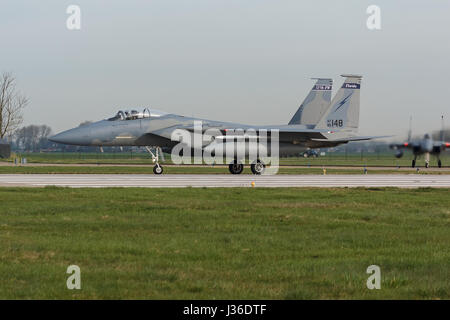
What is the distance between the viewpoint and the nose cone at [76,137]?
3534 cm

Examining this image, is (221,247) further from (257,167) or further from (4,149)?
(4,149)

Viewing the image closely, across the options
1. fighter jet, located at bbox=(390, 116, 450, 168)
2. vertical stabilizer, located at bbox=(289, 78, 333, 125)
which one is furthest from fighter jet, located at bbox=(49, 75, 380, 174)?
fighter jet, located at bbox=(390, 116, 450, 168)

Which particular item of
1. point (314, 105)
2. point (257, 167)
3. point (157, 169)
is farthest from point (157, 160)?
point (314, 105)

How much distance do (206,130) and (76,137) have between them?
334 inches

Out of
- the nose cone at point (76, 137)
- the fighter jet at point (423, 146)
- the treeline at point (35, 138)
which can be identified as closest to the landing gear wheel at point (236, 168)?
the nose cone at point (76, 137)

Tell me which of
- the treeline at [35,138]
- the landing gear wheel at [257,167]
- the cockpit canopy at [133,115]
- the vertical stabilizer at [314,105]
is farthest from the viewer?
the treeline at [35,138]

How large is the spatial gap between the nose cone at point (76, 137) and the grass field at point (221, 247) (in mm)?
15014

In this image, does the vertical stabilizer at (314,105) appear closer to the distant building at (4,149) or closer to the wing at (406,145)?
the wing at (406,145)

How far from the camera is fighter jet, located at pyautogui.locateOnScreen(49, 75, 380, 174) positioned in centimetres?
3569

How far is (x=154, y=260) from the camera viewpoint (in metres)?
10.0

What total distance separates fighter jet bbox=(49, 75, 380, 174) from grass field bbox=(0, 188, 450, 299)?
15.3 m

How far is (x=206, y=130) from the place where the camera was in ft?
125
